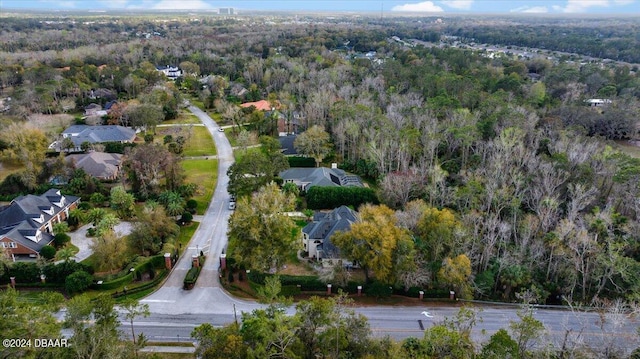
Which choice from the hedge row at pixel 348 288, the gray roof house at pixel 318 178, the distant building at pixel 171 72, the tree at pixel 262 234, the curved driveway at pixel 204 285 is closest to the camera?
the curved driveway at pixel 204 285

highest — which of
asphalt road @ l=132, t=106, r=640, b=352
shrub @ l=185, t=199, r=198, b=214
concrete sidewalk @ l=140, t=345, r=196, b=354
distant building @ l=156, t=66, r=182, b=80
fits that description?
distant building @ l=156, t=66, r=182, b=80

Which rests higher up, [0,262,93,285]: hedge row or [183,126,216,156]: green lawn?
[183,126,216,156]: green lawn

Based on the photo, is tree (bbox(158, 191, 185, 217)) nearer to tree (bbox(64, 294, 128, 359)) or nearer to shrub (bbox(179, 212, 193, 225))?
shrub (bbox(179, 212, 193, 225))

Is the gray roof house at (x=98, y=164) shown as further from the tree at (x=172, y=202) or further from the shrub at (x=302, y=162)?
the shrub at (x=302, y=162)

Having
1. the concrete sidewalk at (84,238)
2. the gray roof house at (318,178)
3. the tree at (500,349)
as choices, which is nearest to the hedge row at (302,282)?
the tree at (500,349)

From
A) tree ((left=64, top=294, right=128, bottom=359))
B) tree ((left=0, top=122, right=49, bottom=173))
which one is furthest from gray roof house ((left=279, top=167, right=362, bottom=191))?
tree ((left=0, top=122, right=49, bottom=173))

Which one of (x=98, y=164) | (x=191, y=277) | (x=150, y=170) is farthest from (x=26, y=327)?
(x=98, y=164)
